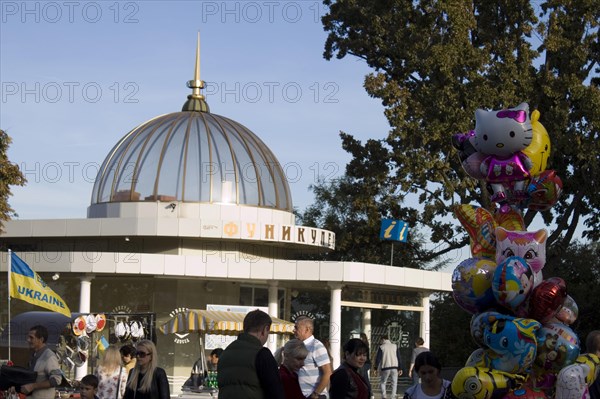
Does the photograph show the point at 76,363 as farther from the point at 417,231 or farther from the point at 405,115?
the point at 417,231

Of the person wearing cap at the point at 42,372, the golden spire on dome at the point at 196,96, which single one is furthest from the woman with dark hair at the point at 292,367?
the golden spire on dome at the point at 196,96

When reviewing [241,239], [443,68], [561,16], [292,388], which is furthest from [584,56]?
[292,388]

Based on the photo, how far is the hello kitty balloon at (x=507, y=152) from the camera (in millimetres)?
13141

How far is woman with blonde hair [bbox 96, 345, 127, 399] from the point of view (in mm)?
12812

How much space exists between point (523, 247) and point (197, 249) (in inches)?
887

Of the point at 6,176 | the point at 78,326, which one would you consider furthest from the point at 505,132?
the point at 6,176

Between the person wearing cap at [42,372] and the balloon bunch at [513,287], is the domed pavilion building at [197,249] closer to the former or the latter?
the balloon bunch at [513,287]

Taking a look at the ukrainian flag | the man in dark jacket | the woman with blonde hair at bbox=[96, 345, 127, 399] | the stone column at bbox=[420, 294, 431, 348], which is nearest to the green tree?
the ukrainian flag

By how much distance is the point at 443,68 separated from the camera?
3130 centimetres

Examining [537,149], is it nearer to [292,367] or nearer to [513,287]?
[513,287]

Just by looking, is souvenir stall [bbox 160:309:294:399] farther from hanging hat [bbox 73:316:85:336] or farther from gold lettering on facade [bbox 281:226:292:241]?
gold lettering on facade [bbox 281:226:292:241]

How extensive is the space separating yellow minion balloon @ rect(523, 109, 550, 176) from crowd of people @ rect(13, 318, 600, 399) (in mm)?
Answer: 2437

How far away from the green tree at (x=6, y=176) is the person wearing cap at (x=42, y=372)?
18643 mm

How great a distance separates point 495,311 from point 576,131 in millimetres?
20294
